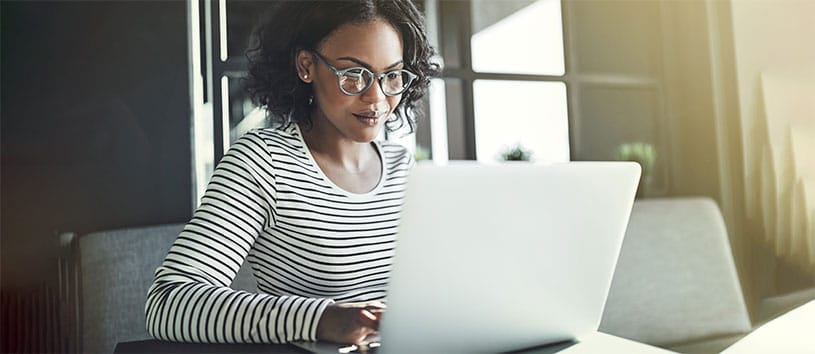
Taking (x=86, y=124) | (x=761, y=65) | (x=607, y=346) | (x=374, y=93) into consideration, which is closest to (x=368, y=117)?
(x=374, y=93)

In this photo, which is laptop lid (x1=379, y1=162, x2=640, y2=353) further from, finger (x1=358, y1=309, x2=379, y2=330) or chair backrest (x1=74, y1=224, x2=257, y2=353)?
chair backrest (x1=74, y1=224, x2=257, y2=353)

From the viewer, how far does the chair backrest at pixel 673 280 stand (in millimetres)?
1374

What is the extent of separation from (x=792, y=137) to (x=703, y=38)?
32 cm

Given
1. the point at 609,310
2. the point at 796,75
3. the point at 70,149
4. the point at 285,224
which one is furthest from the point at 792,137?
the point at 70,149

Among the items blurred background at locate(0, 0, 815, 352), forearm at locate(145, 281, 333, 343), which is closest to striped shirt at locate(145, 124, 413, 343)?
forearm at locate(145, 281, 333, 343)

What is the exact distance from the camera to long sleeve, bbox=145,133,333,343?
0.67 meters

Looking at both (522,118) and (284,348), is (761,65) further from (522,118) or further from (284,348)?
(284,348)

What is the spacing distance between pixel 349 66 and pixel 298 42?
0.10 meters

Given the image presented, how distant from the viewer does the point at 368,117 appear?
3.41 ft

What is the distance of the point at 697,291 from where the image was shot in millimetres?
1458

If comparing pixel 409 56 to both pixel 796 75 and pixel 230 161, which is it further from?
pixel 796 75

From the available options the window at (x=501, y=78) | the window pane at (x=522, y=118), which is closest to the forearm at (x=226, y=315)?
the window at (x=501, y=78)

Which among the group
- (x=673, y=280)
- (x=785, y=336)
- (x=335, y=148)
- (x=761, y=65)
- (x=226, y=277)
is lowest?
(x=785, y=336)

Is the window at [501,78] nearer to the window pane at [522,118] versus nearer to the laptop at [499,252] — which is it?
the window pane at [522,118]
